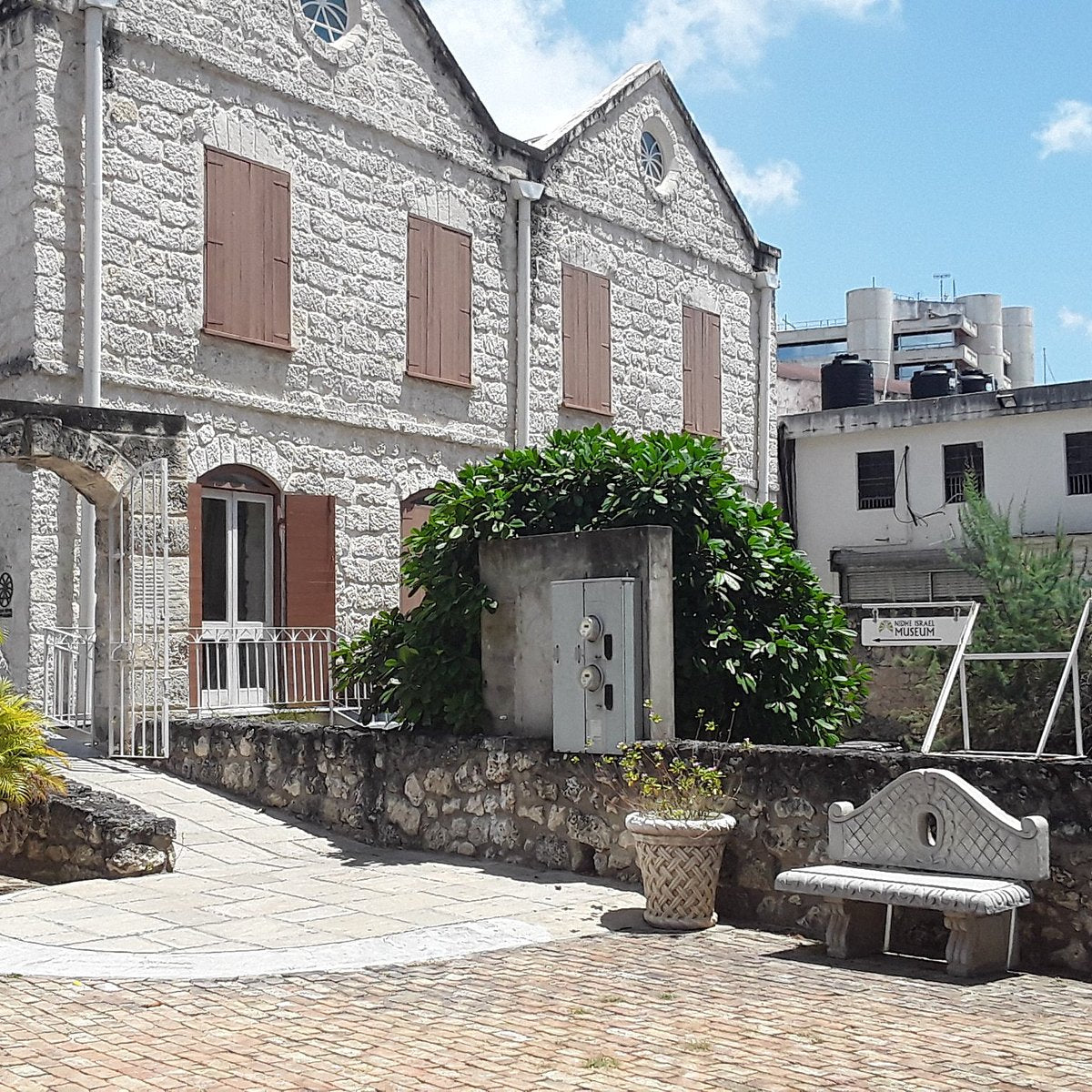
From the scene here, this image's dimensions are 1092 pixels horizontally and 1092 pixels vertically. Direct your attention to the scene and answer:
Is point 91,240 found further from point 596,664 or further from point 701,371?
point 701,371

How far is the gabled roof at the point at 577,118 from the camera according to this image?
16672mm

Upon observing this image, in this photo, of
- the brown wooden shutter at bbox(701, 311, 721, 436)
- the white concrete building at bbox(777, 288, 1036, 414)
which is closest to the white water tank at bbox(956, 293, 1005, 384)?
the white concrete building at bbox(777, 288, 1036, 414)

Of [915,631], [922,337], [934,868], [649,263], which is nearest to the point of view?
[934,868]

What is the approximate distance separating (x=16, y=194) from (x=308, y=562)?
448 cm

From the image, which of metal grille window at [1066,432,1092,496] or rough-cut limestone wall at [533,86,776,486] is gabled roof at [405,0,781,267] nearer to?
rough-cut limestone wall at [533,86,776,486]

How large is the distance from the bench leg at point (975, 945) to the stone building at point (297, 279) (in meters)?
7.05

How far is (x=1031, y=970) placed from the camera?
6770mm

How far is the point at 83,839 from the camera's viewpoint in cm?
899

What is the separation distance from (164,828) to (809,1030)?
4796 mm

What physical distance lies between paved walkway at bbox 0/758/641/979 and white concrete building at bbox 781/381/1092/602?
53.0ft

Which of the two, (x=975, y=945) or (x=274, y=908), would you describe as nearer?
(x=975, y=945)

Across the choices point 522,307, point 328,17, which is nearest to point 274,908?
point 522,307

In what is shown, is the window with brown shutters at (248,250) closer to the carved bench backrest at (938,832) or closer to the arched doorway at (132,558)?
the arched doorway at (132,558)

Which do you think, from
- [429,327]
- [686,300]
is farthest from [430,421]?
[686,300]
